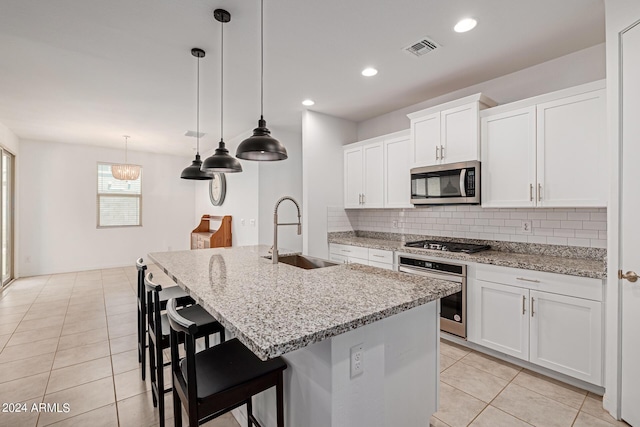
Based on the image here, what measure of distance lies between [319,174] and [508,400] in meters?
3.02

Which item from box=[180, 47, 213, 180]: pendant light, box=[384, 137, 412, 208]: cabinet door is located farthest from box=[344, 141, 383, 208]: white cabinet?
box=[180, 47, 213, 180]: pendant light

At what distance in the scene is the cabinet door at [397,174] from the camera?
3.60 metres

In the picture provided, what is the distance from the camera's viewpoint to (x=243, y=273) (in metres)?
1.99

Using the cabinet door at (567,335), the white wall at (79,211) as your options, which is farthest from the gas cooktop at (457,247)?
the white wall at (79,211)

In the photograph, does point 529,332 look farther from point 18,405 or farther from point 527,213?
point 18,405

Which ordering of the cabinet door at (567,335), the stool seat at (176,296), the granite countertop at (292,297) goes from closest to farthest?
1. the granite countertop at (292,297)
2. the cabinet door at (567,335)
3. the stool seat at (176,296)

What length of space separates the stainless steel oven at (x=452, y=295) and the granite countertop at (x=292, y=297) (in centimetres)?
118

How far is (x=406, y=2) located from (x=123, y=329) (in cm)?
409

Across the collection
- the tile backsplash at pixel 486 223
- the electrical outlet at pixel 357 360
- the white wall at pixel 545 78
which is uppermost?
the white wall at pixel 545 78

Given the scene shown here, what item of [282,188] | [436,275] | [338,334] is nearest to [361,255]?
[436,275]

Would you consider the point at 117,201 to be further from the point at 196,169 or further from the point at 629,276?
the point at 629,276

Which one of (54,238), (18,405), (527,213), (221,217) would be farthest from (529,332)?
(54,238)

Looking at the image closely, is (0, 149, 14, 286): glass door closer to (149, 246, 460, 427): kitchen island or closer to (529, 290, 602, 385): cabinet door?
(149, 246, 460, 427): kitchen island

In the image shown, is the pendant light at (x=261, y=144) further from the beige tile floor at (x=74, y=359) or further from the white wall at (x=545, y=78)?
the white wall at (x=545, y=78)
